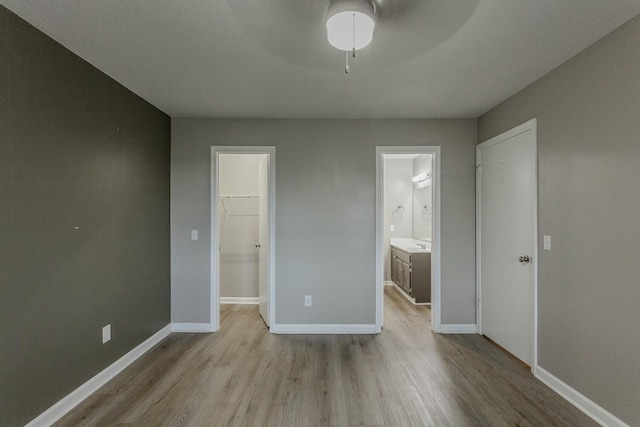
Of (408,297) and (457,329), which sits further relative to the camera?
(408,297)

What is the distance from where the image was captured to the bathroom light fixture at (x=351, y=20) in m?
1.50

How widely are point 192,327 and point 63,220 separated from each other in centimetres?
190

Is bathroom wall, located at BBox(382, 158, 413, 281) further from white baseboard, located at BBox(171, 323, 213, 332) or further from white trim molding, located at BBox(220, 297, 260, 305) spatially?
white baseboard, located at BBox(171, 323, 213, 332)

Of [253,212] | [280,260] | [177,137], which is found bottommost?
[280,260]

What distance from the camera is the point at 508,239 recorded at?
9.46 ft

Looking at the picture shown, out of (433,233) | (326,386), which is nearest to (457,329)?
(433,233)

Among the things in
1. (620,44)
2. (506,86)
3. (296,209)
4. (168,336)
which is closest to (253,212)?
(296,209)

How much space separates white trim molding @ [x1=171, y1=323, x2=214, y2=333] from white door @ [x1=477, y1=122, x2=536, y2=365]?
119 inches

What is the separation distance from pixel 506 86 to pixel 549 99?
374 mm

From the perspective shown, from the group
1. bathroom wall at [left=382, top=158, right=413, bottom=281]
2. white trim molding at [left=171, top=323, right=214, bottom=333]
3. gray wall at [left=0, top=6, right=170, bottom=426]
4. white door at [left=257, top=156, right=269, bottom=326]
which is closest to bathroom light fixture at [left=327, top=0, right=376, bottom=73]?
gray wall at [left=0, top=6, right=170, bottom=426]

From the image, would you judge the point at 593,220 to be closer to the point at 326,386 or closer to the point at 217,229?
the point at 326,386

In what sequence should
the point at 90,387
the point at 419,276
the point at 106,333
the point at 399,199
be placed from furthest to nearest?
the point at 399,199 < the point at 419,276 < the point at 106,333 < the point at 90,387

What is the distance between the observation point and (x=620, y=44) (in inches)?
71.5

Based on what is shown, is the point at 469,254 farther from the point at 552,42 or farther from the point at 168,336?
the point at 168,336
